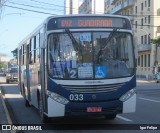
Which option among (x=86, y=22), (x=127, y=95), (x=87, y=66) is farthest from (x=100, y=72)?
(x=86, y=22)

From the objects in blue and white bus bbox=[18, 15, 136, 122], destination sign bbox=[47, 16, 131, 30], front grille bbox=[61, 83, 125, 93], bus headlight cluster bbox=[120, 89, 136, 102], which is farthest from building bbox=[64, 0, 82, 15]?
front grille bbox=[61, 83, 125, 93]

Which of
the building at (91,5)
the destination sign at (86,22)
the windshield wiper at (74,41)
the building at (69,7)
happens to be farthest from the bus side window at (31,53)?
the building at (91,5)

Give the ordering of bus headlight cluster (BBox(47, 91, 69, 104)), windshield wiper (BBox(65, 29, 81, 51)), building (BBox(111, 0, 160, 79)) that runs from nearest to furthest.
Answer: bus headlight cluster (BBox(47, 91, 69, 104)) → windshield wiper (BBox(65, 29, 81, 51)) → building (BBox(111, 0, 160, 79))

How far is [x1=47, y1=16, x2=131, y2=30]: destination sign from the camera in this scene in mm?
12000

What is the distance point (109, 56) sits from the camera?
12.0 m

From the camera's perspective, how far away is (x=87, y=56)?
1184cm

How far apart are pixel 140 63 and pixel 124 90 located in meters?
75.3

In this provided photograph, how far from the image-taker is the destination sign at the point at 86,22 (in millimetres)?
12000

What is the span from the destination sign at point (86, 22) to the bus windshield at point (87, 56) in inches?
8.0

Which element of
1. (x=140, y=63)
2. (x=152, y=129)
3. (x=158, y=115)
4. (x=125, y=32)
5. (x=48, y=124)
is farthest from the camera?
(x=140, y=63)

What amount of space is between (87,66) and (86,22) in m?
1.24

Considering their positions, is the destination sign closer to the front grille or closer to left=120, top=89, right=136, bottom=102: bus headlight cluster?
the front grille

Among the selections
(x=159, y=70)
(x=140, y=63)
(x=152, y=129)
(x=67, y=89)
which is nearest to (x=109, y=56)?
(x=67, y=89)

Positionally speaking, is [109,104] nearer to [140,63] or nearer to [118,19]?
[118,19]
